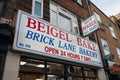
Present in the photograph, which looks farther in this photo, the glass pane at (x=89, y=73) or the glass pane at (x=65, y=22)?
the glass pane at (x=65, y=22)

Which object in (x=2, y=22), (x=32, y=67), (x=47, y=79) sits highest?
(x=2, y=22)

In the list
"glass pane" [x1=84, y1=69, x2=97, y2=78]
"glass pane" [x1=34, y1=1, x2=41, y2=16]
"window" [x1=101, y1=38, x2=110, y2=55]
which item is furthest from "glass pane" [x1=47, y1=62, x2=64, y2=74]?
"window" [x1=101, y1=38, x2=110, y2=55]

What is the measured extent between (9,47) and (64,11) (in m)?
4.86

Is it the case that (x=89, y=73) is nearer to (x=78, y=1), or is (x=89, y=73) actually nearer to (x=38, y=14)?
(x=38, y=14)

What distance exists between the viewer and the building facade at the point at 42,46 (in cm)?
478

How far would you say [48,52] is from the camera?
575cm

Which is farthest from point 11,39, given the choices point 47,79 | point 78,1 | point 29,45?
point 78,1

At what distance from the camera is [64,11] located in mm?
8805

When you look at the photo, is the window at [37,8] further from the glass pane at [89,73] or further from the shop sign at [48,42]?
the glass pane at [89,73]

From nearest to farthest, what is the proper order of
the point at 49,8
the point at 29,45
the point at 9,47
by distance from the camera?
the point at 9,47, the point at 29,45, the point at 49,8

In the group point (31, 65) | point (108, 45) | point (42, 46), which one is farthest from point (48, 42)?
point (108, 45)

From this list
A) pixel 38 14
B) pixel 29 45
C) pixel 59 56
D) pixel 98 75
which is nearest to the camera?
pixel 29 45

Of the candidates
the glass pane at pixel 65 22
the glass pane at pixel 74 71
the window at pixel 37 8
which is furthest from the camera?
the glass pane at pixel 65 22

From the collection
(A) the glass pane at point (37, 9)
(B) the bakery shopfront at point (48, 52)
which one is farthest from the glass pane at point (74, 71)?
(A) the glass pane at point (37, 9)
